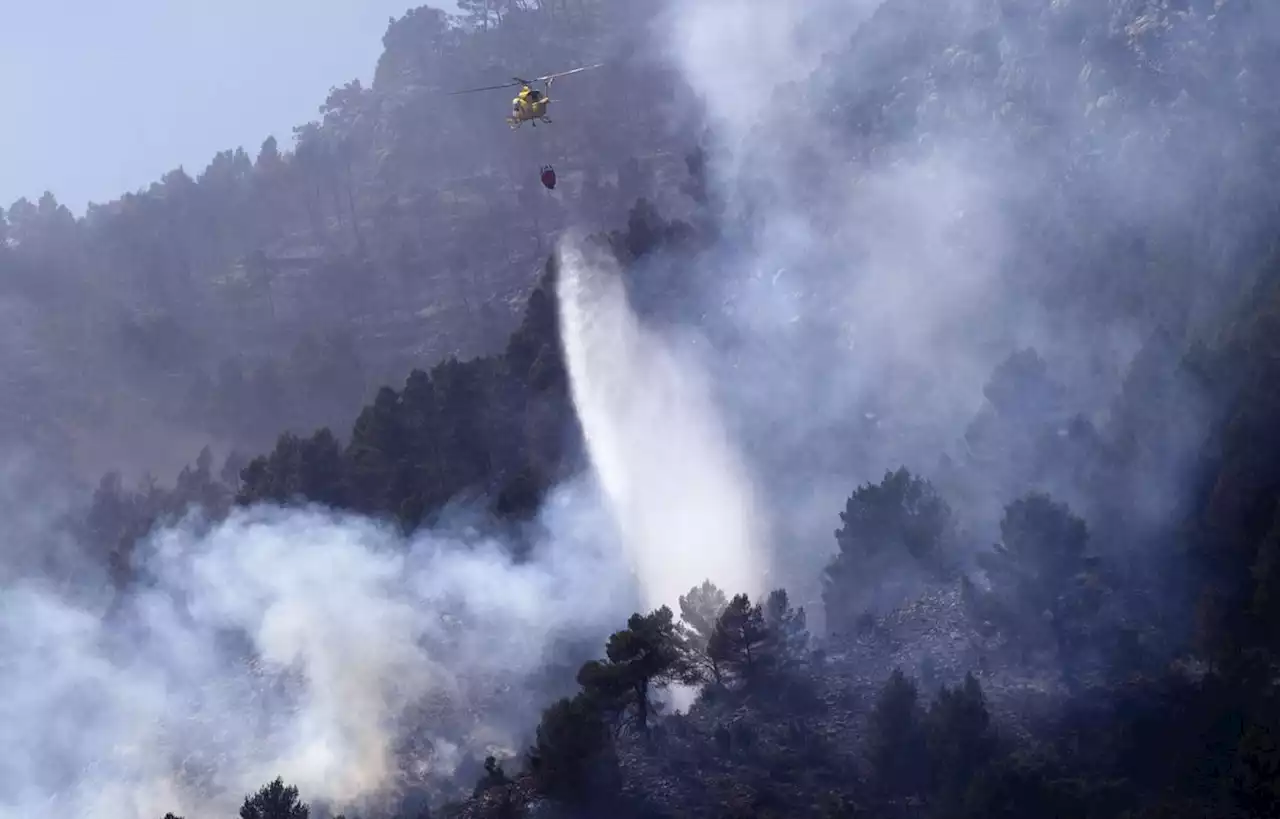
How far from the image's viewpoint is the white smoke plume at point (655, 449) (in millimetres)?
50969

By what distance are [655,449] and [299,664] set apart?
2107 centimetres

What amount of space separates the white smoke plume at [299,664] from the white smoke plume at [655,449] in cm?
261

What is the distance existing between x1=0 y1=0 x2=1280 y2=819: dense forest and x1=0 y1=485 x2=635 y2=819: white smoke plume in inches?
7.5

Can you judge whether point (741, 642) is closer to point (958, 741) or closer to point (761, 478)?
point (958, 741)

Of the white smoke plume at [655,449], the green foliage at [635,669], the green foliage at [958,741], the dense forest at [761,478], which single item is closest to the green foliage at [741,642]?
the dense forest at [761,478]

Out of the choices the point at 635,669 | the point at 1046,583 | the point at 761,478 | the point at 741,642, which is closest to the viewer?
the point at 635,669

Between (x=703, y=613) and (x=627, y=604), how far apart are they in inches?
314

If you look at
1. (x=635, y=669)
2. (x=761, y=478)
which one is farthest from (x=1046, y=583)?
(x=761, y=478)

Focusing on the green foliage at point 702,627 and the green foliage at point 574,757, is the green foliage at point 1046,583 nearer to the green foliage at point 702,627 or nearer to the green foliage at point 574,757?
the green foliage at point 702,627

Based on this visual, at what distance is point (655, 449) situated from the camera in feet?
196

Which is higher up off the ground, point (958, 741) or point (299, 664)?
point (299, 664)

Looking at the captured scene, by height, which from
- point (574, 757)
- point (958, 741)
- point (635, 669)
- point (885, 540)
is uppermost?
point (885, 540)

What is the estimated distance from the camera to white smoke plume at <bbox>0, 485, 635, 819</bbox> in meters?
41.2

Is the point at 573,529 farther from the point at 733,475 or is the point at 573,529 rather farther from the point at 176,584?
the point at 176,584
